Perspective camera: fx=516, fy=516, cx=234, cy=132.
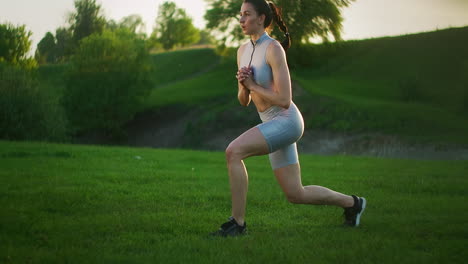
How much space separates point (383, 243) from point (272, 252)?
136 cm

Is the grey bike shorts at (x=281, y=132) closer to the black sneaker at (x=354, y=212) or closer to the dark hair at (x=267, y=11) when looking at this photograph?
the dark hair at (x=267, y=11)

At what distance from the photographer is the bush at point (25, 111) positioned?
3014 cm

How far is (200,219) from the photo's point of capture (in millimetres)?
6789

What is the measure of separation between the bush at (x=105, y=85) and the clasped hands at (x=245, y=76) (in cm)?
3914

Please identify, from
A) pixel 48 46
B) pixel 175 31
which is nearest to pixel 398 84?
pixel 48 46

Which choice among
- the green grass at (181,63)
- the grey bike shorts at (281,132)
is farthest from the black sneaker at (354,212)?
the green grass at (181,63)

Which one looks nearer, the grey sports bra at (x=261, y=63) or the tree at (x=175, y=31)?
the grey sports bra at (x=261, y=63)

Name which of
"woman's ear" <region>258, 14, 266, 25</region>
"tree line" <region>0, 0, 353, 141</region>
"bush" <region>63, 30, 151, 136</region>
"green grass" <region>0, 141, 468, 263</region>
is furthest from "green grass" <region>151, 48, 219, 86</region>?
"woman's ear" <region>258, 14, 266, 25</region>

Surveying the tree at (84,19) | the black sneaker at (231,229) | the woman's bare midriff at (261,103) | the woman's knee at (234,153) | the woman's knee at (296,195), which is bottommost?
the black sneaker at (231,229)

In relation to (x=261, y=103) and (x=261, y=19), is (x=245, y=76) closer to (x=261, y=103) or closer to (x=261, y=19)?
(x=261, y=103)

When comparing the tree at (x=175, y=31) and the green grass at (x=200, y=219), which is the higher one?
the tree at (x=175, y=31)

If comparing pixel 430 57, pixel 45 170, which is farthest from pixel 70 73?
pixel 45 170

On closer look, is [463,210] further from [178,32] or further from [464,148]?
[178,32]

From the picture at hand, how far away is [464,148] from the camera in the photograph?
86.1 feet
